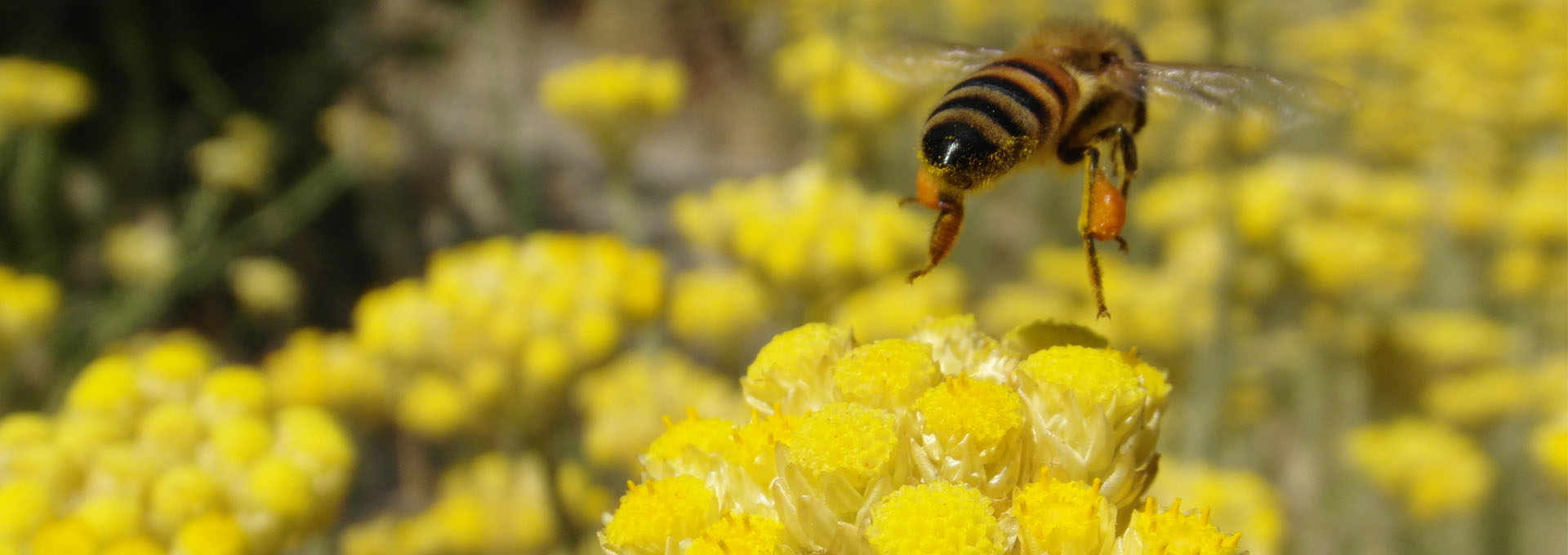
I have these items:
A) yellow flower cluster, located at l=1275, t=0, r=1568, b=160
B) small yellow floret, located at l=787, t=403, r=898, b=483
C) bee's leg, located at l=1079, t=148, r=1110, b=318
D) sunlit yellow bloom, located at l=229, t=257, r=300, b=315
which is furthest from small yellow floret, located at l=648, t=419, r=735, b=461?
sunlit yellow bloom, located at l=229, t=257, r=300, b=315

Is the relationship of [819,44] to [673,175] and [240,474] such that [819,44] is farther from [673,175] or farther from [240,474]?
[673,175]

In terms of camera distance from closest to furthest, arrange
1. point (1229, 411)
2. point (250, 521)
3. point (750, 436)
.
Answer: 1. point (750, 436)
2. point (250, 521)
3. point (1229, 411)

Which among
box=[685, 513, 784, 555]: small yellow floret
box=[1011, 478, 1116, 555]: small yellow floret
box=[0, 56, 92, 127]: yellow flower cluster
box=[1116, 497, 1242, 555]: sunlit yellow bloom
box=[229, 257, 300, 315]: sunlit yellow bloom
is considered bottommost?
box=[1116, 497, 1242, 555]: sunlit yellow bloom

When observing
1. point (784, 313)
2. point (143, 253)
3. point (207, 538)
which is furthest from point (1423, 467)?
point (143, 253)

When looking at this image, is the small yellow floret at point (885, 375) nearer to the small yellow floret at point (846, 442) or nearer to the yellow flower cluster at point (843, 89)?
the small yellow floret at point (846, 442)

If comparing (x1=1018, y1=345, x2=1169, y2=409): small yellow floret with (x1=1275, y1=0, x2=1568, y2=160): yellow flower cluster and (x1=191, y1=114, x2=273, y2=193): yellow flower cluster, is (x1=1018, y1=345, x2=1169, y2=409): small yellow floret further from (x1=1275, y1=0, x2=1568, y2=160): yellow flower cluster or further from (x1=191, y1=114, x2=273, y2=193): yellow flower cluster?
(x1=191, y1=114, x2=273, y2=193): yellow flower cluster

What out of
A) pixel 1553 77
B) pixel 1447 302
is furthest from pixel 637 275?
pixel 1447 302
